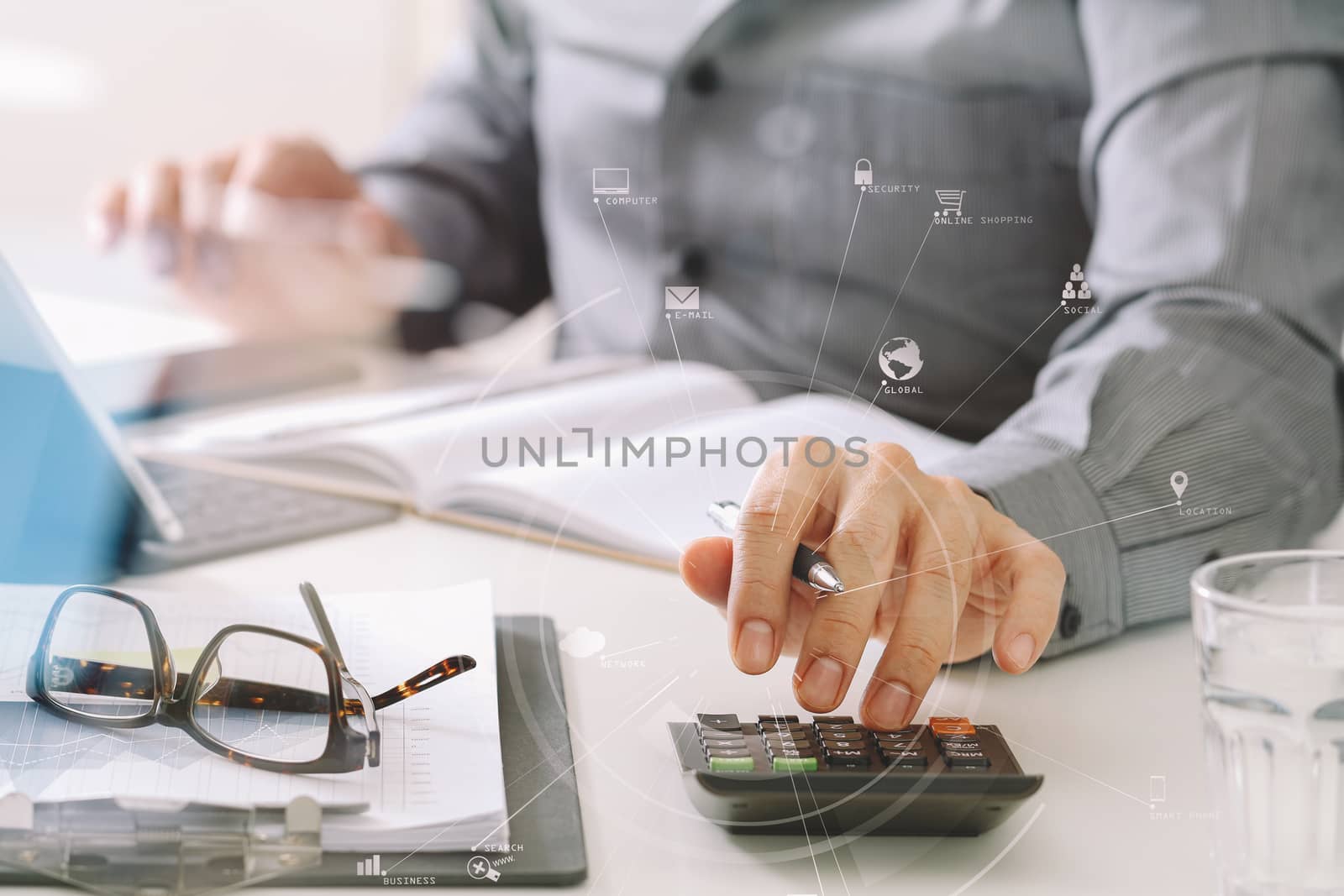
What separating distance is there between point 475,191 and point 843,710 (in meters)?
0.65

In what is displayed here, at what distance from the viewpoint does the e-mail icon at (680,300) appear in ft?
1.16

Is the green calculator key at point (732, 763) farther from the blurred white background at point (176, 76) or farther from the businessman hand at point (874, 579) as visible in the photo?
the blurred white background at point (176, 76)

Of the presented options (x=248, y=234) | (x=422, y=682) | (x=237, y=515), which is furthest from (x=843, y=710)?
(x=248, y=234)

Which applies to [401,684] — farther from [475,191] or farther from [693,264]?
[475,191]

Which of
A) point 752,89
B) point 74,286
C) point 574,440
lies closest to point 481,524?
point 574,440

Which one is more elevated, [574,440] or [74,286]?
[74,286]

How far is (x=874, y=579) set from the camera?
302mm

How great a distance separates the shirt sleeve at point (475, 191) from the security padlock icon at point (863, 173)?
495mm

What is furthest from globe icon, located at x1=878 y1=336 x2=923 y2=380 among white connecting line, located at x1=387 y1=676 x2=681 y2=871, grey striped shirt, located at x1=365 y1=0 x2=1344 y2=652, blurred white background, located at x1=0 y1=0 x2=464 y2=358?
blurred white background, located at x1=0 y1=0 x2=464 y2=358

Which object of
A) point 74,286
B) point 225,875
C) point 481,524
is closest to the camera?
point 225,875

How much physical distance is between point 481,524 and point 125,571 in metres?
0.14

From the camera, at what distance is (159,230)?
0.75 metres

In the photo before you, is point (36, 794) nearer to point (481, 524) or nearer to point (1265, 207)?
point (481, 524)

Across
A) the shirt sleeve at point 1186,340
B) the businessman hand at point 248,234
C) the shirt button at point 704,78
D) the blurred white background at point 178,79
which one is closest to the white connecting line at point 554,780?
the shirt sleeve at point 1186,340
